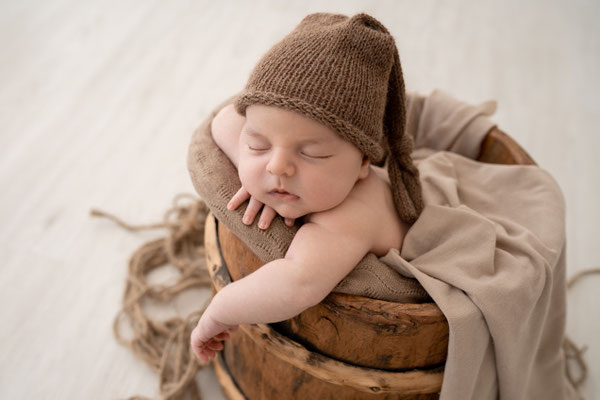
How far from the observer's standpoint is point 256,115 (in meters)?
0.82

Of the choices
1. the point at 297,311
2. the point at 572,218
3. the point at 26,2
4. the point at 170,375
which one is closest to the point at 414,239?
the point at 297,311

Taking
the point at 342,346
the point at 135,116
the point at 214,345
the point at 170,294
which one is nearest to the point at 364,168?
the point at 342,346

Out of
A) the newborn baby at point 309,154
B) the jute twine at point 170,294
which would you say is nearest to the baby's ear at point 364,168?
the newborn baby at point 309,154

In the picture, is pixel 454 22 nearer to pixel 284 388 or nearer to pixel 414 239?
pixel 414 239

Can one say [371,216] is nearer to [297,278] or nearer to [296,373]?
[297,278]

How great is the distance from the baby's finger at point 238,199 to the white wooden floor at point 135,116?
57 cm

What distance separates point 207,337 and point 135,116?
1.25 m

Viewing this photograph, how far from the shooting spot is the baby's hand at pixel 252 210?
87 cm

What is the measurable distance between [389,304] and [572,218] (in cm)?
120

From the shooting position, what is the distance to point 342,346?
2.87 ft

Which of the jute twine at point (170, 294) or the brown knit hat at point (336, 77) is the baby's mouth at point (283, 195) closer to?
the brown knit hat at point (336, 77)

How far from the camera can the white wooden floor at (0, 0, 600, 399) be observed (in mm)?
1318

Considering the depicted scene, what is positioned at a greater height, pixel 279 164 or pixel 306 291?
pixel 279 164

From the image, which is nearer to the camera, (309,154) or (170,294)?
(309,154)
